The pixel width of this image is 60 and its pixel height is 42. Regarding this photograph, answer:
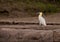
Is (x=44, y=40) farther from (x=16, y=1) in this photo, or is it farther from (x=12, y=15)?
(x=16, y=1)

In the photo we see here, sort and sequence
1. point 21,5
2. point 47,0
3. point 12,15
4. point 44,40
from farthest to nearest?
point 47,0 → point 21,5 → point 12,15 → point 44,40

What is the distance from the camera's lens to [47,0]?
1380cm

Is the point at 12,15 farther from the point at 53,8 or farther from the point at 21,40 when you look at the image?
the point at 21,40

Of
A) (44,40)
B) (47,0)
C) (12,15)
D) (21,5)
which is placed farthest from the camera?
(47,0)

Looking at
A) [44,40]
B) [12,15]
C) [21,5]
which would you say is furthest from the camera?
[21,5]

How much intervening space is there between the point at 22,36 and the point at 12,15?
859cm

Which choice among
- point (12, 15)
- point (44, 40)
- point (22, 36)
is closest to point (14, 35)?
point (22, 36)

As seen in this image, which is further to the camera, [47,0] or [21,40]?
→ [47,0]

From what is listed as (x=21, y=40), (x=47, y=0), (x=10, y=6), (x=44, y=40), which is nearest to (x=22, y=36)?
(x=21, y=40)

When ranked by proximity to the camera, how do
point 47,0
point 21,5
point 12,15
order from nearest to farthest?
point 12,15 < point 21,5 < point 47,0

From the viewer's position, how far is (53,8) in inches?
500

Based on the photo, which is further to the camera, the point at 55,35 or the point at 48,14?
the point at 48,14

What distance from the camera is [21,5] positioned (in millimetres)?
12938

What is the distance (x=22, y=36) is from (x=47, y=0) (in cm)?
1045
